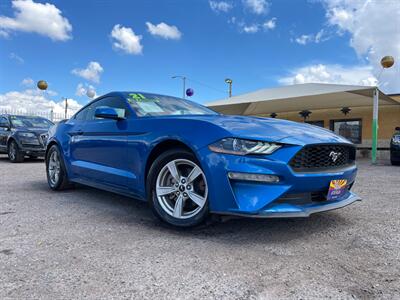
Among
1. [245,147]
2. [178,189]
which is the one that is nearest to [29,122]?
[178,189]

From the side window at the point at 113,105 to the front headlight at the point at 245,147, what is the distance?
1.46m

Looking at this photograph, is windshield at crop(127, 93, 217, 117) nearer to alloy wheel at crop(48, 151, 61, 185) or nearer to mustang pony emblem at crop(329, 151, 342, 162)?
mustang pony emblem at crop(329, 151, 342, 162)

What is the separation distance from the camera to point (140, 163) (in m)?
3.31

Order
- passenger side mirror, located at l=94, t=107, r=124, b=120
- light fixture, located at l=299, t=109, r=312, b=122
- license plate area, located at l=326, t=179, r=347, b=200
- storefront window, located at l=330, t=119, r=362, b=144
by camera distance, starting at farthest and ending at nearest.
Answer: light fixture, located at l=299, t=109, r=312, b=122
storefront window, located at l=330, t=119, r=362, b=144
passenger side mirror, located at l=94, t=107, r=124, b=120
license plate area, located at l=326, t=179, r=347, b=200

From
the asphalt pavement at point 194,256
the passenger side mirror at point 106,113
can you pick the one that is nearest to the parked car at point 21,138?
the asphalt pavement at point 194,256

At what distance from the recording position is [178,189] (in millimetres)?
3047

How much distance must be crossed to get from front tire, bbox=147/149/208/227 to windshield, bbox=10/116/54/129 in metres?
8.65

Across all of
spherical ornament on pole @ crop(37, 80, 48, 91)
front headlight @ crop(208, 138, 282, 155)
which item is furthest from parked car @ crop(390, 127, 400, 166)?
spherical ornament on pole @ crop(37, 80, 48, 91)

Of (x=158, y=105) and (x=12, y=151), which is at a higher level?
(x=158, y=105)

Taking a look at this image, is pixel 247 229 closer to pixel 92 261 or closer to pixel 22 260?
pixel 92 261

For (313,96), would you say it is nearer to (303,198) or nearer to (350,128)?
(350,128)

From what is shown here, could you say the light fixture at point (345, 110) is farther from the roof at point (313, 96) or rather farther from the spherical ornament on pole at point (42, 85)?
the spherical ornament on pole at point (42, 85)

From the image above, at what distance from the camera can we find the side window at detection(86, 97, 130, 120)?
3701 millimetres

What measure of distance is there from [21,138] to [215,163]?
8687 mm
